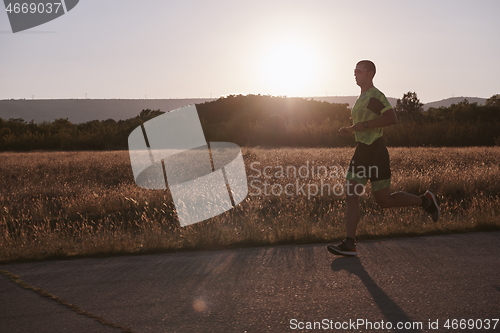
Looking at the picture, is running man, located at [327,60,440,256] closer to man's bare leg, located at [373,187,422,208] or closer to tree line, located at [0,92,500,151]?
man's bare leg, located at [373,187,422,208]

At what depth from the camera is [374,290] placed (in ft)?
12.5

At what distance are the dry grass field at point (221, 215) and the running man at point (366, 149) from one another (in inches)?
33.2

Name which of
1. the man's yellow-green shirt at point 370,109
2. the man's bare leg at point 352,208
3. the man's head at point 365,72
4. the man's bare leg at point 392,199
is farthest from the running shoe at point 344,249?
the man's head at point 365,72

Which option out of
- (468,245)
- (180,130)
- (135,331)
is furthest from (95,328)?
(180,130)

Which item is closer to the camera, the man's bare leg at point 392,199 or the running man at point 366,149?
the running man at point 366,149

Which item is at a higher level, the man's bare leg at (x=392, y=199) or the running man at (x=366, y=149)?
the running man at (x=366, y=149)

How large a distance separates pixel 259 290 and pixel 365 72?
2618 millimetres

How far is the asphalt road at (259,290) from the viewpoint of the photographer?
322 centimetres

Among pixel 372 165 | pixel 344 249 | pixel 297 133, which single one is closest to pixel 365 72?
pixel 372 165

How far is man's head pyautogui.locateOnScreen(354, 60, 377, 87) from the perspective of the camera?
501cm

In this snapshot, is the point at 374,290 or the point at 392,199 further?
the point at 392,199

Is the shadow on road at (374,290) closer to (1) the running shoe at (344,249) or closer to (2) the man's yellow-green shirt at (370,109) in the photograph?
(1) the running shoe at (344,249)

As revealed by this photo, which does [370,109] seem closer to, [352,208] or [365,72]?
[365,72]

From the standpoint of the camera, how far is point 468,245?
17.2 feet
